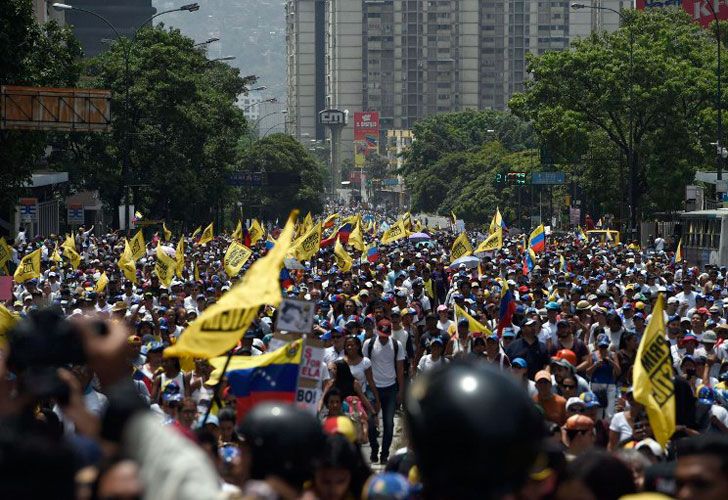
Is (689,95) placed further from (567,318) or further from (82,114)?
(567,318)

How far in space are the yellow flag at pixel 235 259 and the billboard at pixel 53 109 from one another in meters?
6.04

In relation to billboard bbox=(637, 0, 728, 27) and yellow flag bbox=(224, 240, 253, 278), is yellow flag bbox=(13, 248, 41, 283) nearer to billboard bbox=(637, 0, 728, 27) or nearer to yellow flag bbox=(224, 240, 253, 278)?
yellow flag bbox=(224, 240, 253, 278)

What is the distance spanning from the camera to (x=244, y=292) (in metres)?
7.70

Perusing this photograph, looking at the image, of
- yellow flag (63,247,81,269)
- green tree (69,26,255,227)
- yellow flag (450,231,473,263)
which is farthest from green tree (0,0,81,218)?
green tree (69,26,255,227)

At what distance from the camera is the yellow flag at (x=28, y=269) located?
26.2 meters

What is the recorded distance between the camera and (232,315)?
754cm

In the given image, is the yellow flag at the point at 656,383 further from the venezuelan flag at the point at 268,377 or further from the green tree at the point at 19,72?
the green tree at the point at 19,72

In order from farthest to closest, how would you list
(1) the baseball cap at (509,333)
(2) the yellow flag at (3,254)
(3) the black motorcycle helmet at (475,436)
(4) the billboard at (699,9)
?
(4) the billboard at (699,9) → (2) the yellow flag at (3,254) → (1) the baseball cap at (509,333) → (3) the black motorcycle helmet at (475,436)

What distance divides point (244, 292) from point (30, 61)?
97.9ft

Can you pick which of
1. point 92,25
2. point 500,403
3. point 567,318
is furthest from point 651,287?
point 92,25

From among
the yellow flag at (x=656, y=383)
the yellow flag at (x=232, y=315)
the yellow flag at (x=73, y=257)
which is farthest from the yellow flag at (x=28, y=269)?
the yellow flag at (x=232, y=315)

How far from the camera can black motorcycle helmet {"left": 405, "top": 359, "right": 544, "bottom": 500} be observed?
3566mm

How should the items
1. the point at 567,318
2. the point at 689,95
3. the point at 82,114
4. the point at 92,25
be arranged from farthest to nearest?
the point at 92,25
the point at 689,95
the point at 82,114
the point at 567,318

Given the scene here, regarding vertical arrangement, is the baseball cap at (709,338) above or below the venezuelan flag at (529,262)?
above
